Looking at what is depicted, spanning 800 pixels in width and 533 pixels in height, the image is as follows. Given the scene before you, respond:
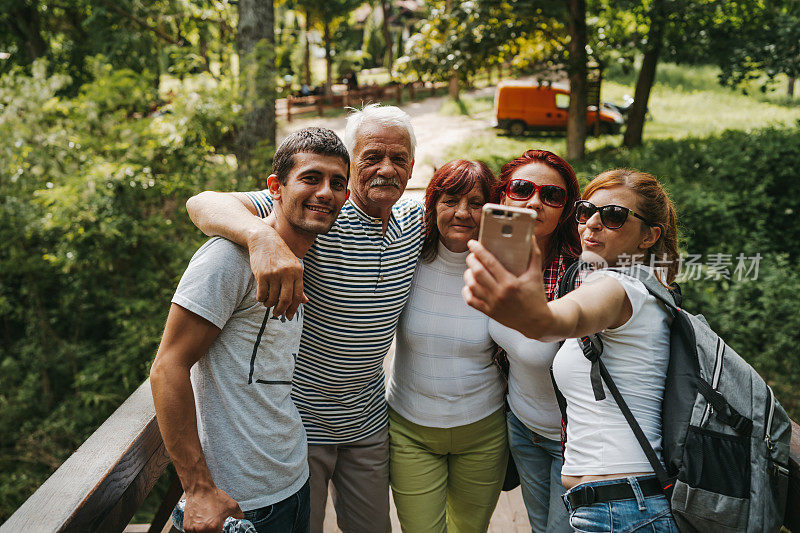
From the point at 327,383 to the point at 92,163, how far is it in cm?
509

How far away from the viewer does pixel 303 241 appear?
6.12 feet

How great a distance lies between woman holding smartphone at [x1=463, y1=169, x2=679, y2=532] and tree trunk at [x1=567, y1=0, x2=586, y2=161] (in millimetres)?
8834

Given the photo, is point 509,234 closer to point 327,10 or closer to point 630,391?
point 630,391

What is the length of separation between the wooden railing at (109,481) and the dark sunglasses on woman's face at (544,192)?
1148 millimetres

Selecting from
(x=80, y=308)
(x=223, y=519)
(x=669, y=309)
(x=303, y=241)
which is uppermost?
(x=303, y=241)

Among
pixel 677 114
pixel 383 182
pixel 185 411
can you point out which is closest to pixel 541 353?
pixel 383 182

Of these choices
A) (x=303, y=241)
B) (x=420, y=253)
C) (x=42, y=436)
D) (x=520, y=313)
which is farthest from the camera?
(x=42, y=436)

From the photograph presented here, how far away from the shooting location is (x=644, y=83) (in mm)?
11805

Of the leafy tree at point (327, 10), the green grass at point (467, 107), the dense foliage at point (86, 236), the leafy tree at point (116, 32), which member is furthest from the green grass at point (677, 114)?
the leafy tree at point (327, 10)

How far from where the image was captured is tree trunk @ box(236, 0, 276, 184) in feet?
18.2

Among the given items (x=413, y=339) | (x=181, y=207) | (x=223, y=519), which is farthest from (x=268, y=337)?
(x=181, y=207)

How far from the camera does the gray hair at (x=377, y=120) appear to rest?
226cm

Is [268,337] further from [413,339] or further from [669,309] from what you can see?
[669,309]

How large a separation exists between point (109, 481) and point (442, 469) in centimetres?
141
